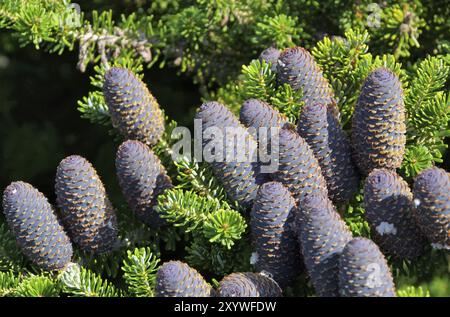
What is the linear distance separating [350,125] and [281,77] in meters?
0.14

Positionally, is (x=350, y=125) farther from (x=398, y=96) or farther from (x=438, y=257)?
(x=438, y=257)

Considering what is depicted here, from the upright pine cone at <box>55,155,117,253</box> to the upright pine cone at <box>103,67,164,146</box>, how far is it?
0.11 metres

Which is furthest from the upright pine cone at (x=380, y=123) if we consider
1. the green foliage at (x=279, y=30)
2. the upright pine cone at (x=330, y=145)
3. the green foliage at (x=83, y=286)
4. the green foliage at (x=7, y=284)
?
the green foliage at (x=7, y=284)

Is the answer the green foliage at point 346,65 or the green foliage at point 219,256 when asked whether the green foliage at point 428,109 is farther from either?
the green foliage at point 219,256

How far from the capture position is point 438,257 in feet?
3.08

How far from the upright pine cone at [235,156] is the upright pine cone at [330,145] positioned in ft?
0.27

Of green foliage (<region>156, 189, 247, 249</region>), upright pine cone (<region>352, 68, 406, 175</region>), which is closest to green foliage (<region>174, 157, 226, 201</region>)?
green foliage (<region>156, 189, 247, 249</region>)

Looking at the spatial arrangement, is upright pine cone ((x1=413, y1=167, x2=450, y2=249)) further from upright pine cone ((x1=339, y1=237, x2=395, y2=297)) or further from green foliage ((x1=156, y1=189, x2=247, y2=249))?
green foliage ((x1=156, y1=189, x2=247, y2=249))

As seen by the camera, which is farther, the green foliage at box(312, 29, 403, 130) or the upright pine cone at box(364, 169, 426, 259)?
the green foliage at box(312, 29, 403, 130)

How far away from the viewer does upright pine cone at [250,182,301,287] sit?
35.1 inches

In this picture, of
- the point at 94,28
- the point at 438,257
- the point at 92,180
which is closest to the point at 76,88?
the point at 94,28

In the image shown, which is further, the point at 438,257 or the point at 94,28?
the point at 94,28

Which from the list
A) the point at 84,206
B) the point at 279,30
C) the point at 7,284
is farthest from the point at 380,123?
the point at 7,284
